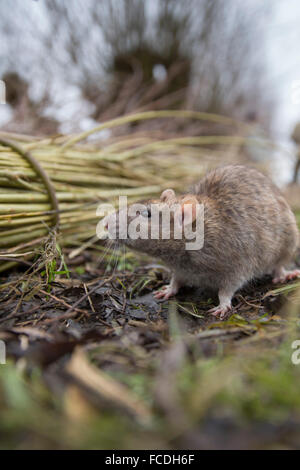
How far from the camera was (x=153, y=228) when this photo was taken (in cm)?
260

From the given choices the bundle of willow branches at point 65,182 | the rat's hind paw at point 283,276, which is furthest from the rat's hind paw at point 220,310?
the bundle of willow branches at point 65,182

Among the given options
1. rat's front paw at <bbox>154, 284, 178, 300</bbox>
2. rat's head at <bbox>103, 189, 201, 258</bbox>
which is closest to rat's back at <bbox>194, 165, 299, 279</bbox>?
rat's head at <bbox>103, 189, 201, 258</bbox>

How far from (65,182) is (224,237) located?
170 centimetres

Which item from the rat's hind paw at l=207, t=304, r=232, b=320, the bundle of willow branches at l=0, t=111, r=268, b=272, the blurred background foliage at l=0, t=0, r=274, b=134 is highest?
the blurred background foliage at l=0, t=0, r=274, b=134

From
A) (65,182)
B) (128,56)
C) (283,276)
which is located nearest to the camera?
(283,276)

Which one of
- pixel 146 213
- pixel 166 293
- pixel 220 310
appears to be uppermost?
pixel 146 213

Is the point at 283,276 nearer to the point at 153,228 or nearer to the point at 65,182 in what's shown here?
the point at 153,228

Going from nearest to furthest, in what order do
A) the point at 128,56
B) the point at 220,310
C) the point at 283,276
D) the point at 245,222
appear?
the point at 220,310 → the point at 245,222 → the point at 283,276 → the point at 128,56

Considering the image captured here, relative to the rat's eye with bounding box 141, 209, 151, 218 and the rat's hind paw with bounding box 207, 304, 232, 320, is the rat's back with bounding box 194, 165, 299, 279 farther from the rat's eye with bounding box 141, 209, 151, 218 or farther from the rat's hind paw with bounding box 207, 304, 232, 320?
the rat's eye with bounding box 141, 209, 151, 218

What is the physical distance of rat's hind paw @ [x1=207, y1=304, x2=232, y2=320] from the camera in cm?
238

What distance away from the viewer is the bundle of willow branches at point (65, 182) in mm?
2814

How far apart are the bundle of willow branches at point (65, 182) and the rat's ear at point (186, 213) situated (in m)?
0.92

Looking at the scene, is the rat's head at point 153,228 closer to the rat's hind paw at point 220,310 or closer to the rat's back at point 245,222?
the rat's back at point 245,222

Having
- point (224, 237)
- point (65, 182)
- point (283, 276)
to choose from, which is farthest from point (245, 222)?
point (65, 182)
